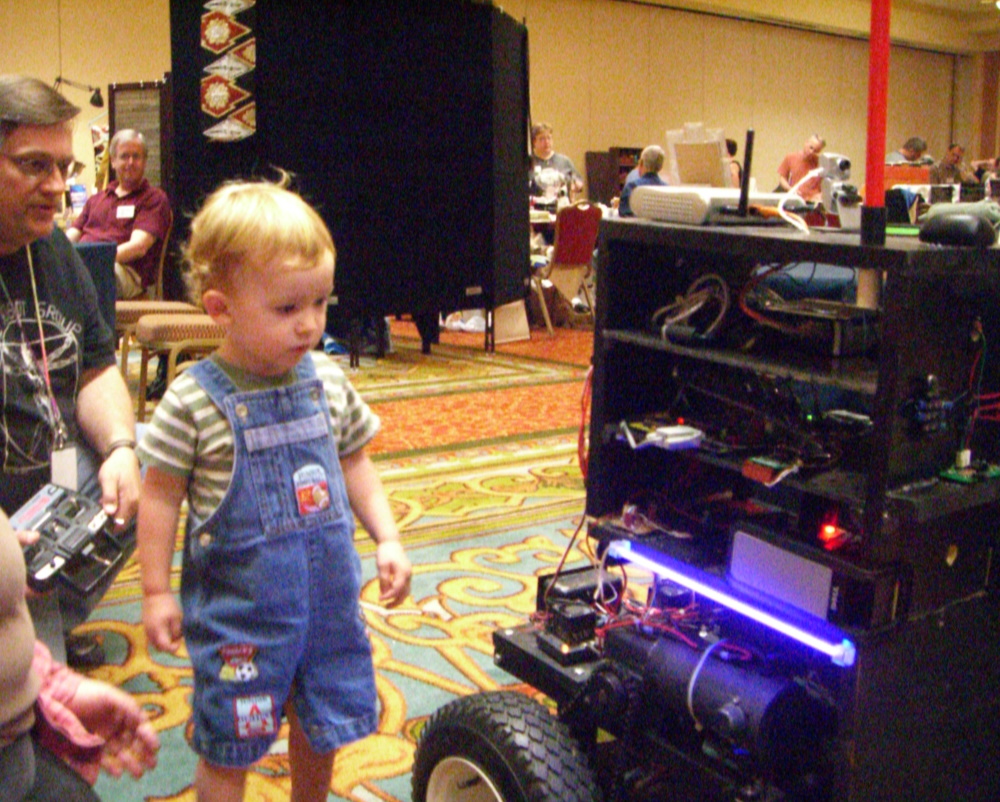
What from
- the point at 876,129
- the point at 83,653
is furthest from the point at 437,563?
the point at 876,129

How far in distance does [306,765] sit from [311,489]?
0.38 metres

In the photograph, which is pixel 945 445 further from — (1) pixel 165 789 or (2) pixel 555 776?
(1) pixel 165 789

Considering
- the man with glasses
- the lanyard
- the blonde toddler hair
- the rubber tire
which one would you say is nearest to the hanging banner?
the man with glasses

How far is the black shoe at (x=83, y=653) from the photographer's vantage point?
213 centimetres

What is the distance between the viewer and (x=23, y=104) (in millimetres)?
1679

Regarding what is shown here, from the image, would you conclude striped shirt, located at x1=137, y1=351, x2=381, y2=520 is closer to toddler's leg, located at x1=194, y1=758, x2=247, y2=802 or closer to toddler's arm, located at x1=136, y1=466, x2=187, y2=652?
toddler's arm, located at x1=136, y1=466, x2=187, y2=652

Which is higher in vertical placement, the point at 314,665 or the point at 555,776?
the point at 314,665

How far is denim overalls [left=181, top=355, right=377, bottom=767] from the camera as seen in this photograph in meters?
1.22

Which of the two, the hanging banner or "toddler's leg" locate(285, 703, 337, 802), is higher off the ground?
the hanging banner

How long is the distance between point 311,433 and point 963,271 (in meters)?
0.76

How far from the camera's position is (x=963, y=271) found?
1.17 metres

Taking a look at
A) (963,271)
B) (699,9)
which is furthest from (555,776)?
(699,9)

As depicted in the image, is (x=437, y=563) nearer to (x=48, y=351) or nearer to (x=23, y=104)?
(x=48, y=351)

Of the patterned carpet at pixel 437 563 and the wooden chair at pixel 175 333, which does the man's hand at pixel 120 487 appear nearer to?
the patterned carpet at pixel 437 563
